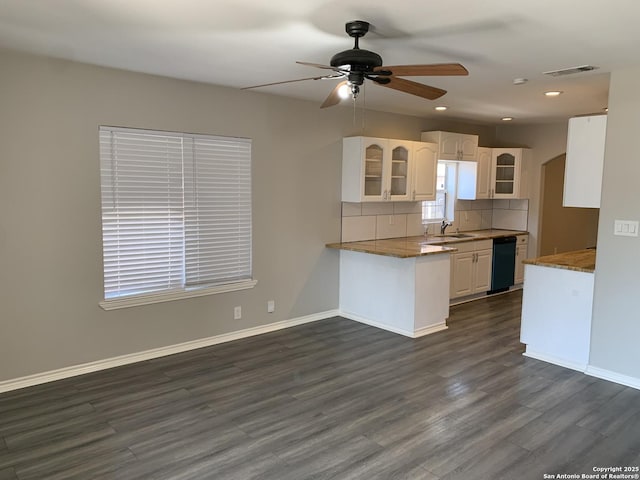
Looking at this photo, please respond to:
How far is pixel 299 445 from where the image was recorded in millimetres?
2842

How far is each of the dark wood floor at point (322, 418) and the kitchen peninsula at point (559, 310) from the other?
0.52 feet

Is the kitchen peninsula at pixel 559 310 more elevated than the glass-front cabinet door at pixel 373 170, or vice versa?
the glass-front cabinet door at pixel 373 170

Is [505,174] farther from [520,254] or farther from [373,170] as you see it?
[373,170]

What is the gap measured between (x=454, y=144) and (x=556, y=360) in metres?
3.22

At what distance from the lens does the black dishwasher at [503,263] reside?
21.8ft

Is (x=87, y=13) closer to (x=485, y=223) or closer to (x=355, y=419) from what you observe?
(x=355, y=419)

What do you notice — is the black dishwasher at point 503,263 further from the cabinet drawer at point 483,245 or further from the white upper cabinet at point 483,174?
the white upper cabinet at point 483,174

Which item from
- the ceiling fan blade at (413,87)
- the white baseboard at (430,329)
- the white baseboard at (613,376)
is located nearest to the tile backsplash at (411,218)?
the white baseboard at (430,329)

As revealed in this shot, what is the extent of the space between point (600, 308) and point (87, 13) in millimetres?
4087

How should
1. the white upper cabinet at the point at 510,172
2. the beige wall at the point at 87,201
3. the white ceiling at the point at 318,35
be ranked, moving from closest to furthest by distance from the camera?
the white ceiling at the point at 318,35 < the beige wall at the point at 87,201 < the white upper cabinet at the point at 510,172

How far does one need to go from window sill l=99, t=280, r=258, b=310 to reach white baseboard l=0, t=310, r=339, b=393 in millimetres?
434

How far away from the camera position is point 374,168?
552cm

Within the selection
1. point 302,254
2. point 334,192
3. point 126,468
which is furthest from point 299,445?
point 334,192

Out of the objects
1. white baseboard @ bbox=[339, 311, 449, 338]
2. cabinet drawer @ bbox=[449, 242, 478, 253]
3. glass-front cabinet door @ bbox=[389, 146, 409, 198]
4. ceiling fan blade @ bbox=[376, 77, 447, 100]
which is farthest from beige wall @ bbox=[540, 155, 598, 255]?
ceiling fan blade @ bbox=[376, 77, 447, 100]
